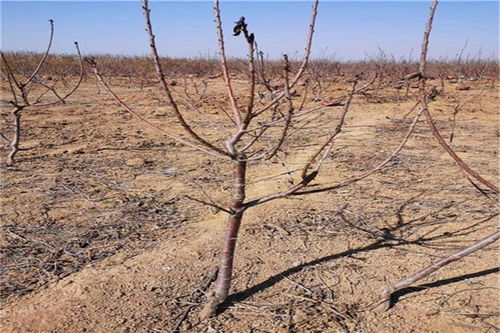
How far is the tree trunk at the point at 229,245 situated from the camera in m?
1.65

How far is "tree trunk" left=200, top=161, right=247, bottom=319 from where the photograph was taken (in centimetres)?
165

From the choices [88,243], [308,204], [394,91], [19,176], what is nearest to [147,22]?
[88,243]

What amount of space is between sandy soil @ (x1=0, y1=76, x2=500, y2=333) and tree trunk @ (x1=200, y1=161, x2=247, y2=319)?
0.08 meters

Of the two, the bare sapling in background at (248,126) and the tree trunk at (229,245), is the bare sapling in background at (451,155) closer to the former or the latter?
the bare sapling in background at (248,126)

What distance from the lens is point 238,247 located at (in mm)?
2459

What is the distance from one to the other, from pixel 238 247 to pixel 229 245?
692mm

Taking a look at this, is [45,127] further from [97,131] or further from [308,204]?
[308,204]

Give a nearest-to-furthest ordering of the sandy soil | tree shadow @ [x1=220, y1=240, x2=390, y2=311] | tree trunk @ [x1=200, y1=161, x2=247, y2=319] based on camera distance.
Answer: tree trunk @ [x1=200, y1=161, x2=247, y2=319] → the sandy soil → tree shadow @ [x1=220, y1=240, x2=390, y2=311]

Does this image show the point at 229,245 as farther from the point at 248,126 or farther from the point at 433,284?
the point at 433,284

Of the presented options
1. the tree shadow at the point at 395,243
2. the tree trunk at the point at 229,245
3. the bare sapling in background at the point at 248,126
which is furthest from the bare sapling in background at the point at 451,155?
the tree trunk at the point at 229,245

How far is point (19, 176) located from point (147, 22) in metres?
2.95

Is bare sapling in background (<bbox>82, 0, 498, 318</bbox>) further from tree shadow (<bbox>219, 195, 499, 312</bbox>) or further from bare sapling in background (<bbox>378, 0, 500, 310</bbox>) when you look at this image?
tree shadow (<bbox>219, 195, 499, 312</bbox>)

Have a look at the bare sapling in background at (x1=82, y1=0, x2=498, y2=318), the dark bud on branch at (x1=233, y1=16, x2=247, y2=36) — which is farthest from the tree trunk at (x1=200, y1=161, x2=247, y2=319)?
the dark bud on branch at (x1=233, y1=16, x2=247, y2=36)

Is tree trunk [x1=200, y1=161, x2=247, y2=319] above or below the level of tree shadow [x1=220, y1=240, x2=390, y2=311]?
above
